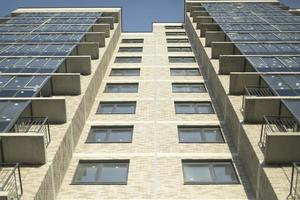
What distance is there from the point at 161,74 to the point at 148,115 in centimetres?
677

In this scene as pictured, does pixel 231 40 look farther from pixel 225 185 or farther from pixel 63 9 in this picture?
pixel 63 9

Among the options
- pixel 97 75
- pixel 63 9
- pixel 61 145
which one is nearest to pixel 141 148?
pixel 61 145

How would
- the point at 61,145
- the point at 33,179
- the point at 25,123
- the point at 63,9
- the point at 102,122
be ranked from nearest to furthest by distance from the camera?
the point at 33,179, the point at 61,145, the point at 25,123, the point at 102,122, the point at 63,9

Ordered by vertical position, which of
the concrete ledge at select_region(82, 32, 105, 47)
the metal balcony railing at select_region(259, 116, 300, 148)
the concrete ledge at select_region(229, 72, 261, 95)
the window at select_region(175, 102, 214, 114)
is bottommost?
the window at select_region(175, 102, 214, 114)

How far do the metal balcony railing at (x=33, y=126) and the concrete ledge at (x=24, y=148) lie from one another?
132 centimetres

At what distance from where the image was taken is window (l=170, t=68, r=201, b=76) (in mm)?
27741

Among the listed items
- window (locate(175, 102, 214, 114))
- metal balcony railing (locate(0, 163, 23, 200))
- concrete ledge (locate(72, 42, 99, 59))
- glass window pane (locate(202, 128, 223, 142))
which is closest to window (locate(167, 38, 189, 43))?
concrete ledge (locate(72, 42, 99, 59))

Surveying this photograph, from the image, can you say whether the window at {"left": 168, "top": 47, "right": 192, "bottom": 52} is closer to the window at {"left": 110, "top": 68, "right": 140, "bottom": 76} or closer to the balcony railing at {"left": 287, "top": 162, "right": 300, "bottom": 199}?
the window at {"left": 110, "top": 68, "right": 140, "bottom": 76}

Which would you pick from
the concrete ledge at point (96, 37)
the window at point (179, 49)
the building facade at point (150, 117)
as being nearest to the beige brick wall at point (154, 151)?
the building facade at point (150, 117)

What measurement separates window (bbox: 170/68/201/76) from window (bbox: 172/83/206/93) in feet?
6.78

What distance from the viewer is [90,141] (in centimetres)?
1847

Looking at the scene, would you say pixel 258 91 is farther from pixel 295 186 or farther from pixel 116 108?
pixel 295 186

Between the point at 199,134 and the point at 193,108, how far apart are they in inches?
121

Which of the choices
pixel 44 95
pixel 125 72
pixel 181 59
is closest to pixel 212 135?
pixel 44 95
